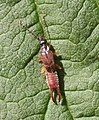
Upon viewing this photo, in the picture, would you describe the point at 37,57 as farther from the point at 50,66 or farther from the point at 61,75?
the point at 61,75

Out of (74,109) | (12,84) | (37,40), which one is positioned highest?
(37,40)

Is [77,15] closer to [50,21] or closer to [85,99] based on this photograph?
[50,21]

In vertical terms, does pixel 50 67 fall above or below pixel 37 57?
below

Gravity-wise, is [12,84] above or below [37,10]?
below

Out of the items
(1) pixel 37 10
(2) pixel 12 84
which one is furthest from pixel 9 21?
(2) pixel 12 84

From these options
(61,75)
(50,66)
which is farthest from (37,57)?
(61,75)

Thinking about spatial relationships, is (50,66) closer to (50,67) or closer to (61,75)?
(50,67)

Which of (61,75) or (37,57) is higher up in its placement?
(37,57)

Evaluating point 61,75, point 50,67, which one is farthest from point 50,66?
point 61,75
